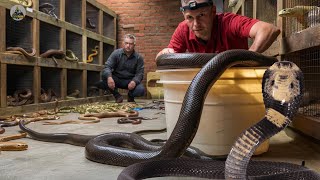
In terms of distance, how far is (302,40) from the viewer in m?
2.52

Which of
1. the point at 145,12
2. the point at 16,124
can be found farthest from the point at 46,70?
the point at 145,12

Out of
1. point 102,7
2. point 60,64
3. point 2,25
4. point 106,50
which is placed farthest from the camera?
point 106,50

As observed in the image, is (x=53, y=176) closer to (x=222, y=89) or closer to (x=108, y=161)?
(x=108, y=161)

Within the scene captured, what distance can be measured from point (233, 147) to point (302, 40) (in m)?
1.56

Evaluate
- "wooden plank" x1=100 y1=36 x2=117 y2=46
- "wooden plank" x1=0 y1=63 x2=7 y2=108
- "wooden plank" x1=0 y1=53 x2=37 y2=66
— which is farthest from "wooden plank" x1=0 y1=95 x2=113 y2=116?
"wooden plank" x1=100 y1=36 x2=117 y2=46

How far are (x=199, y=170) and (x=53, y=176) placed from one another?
73 cm

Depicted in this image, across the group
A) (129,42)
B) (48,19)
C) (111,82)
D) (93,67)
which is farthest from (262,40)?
(93,67)

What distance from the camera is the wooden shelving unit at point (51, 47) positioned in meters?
4.81

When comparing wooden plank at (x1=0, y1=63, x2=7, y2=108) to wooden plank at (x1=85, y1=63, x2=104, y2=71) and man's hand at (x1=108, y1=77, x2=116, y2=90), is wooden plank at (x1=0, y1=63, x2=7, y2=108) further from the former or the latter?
wooden plank at (x1=85, y1=63, x2=104, y2=71)

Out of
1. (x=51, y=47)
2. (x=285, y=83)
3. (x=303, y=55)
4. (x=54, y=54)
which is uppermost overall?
(x=51, y=47)

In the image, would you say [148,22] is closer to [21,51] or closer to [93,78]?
[93,78]

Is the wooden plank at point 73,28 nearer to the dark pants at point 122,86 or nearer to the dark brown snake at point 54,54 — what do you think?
the dark brown snake at point 54,54

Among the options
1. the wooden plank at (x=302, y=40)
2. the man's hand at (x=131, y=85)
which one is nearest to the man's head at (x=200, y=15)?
the wooden plank at (x=302, y=40)

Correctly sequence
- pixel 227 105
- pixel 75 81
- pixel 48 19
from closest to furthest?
pixel 227 105 < pixel 48 19 < pixel 75 81
